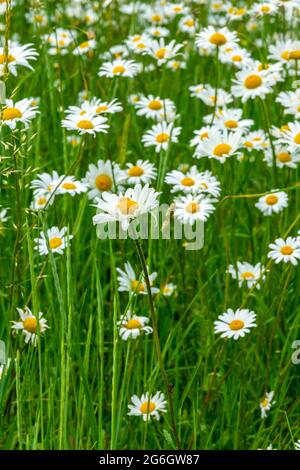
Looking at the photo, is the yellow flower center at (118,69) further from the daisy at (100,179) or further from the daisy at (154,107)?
the daisy at (100,179)

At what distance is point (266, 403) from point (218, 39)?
129 centimetres

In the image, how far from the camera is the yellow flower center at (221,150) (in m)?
2.35

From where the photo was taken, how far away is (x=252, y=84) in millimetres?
2689

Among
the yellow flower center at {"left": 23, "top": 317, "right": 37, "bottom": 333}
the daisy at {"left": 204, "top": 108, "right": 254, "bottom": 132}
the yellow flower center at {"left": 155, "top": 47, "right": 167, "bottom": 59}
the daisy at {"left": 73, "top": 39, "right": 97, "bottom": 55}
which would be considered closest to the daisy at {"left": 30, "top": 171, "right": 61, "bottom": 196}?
the yellow flower center at {"left": 23, "top": 317, "right": 37, "bottom": 333}

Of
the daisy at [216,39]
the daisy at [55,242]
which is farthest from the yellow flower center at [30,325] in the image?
the daisy at [216,39]

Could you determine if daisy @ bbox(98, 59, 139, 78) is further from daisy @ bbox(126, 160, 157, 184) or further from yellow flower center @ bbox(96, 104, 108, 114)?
yellow flower center @ bbox(96, 104, 108, 114)

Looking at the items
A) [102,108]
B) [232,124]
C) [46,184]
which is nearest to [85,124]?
[102,108]

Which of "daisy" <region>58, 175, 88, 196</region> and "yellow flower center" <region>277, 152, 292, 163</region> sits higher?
"yellow flower center" <region>277, 152, 292, 163</region>

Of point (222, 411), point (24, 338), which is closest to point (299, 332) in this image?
point (222, 411)

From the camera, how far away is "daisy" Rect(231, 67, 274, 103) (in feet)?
8.65

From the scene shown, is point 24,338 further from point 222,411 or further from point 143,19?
point 143,19

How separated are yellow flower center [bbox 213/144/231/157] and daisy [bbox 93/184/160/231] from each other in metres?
0.83
